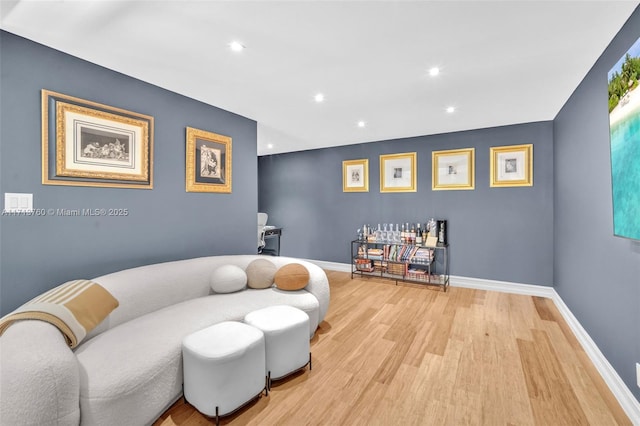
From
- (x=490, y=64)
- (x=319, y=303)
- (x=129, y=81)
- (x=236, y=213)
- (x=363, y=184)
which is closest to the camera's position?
(x=490, y=64)

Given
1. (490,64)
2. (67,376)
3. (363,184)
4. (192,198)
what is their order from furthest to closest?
(363,184), (192,198), (490,64), (67,376)

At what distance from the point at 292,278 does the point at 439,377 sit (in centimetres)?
145

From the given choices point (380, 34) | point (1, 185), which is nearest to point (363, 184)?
point (380, 34)

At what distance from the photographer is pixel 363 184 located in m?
5.24

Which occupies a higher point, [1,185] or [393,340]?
[1,185]

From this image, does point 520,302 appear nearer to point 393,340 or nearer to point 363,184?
point 393,340

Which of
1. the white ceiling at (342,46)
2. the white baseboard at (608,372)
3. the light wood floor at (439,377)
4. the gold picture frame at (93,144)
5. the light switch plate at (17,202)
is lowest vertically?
the light wood floor at (439,377)

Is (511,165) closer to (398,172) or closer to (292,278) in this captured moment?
(398,172)

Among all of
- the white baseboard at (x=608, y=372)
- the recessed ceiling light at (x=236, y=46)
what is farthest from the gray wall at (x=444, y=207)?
the recessed ceiling light at (x=236, y=46)

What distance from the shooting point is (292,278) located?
8.66ft

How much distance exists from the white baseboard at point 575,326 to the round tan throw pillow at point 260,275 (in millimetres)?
2704

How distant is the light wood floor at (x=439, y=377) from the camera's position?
169 cm

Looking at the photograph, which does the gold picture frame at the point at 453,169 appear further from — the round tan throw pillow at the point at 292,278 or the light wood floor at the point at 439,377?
the round tan throw pillow at the point at 292,278

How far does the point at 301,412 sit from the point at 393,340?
48.5 inches
